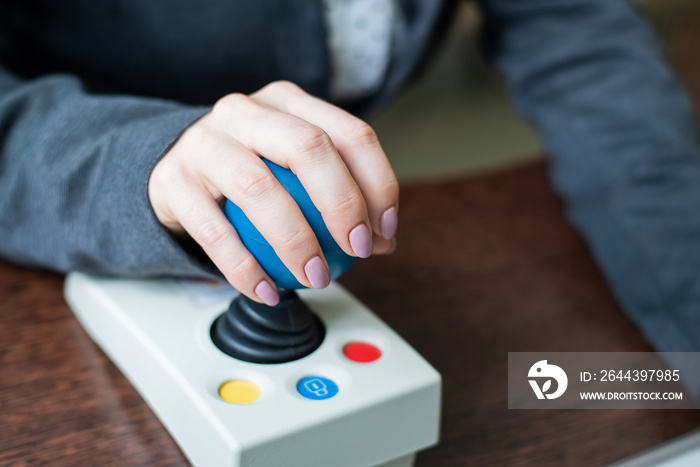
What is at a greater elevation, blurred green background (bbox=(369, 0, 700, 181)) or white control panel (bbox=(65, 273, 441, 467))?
white control panel (bbox=(65, 273, 441, 467))

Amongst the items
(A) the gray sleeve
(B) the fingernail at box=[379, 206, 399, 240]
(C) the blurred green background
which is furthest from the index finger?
(C) the blurred green background

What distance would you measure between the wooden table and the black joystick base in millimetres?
68

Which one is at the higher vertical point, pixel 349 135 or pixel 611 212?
pixel 349 135

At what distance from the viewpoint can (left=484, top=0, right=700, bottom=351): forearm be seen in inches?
23.0

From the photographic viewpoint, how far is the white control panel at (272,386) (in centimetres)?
36

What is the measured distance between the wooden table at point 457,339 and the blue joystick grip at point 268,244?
12cm

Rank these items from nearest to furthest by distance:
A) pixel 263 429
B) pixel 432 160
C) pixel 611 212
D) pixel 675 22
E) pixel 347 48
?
1. pixel 263 429
2. pixel 611 212
3. pixel 347 48
4. pixel 675 22
5. pixel 432 160

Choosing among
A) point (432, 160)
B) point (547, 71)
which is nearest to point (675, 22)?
point (432, 160)

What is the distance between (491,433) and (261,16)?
1.59 feet

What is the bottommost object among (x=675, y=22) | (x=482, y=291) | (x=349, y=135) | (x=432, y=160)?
(x=432, y=160)

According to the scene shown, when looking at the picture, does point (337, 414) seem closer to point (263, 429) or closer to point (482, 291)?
point (263, 429)

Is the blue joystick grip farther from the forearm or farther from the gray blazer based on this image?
the forearm

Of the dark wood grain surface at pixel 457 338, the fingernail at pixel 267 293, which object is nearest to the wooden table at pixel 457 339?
the dark wood grain surface at pixel 457 338

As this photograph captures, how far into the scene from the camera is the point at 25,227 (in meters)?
0.53
